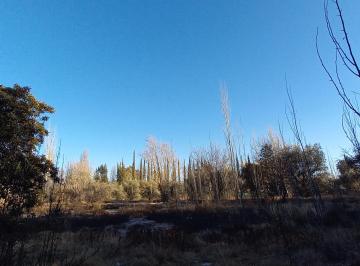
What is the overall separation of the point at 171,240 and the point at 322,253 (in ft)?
14.4

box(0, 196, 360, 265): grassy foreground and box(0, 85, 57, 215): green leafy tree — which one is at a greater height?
box(0, 85, 57, 215): green leafy tree

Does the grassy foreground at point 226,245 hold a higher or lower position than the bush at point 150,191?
lower

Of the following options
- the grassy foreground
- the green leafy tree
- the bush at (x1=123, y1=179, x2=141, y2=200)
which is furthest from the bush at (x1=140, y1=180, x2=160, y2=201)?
the grassy foreground

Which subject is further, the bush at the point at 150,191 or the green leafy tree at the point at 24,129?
the bush at the point at 150,191

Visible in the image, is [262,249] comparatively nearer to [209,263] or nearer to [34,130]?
[209,263]

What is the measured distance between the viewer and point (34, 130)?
1296cm

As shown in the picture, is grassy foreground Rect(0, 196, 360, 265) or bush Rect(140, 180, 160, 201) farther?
bush Rect(140, 180, 160, 201)

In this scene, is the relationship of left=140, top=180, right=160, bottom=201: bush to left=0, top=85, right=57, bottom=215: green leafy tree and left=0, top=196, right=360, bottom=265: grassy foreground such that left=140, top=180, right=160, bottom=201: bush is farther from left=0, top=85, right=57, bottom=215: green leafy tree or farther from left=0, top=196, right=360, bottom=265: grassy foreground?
A: left=0, top=196, right=360, bottom=265: grassy foreground

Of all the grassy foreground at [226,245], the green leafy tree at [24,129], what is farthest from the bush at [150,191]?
the grassy foreground at [226,245]

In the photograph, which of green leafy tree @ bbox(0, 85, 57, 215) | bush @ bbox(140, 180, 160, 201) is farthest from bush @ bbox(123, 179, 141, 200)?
green leafy tree @ bbox(0, 85, 57, 215)

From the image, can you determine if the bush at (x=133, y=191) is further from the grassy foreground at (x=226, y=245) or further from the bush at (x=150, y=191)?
the grassy foreground at (x=226, y=245)

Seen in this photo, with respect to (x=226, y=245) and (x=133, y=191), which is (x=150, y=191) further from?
(x=226, y=245)

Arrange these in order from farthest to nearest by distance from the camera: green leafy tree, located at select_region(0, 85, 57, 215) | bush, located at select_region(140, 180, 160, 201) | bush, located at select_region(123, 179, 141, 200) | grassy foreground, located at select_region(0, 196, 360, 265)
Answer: bush, located at select_region(123, 179, 141, 200) < bush, located at select_region(140, 180, 160, 201) < green leafy tree, located at select_region(0, 85, 57, 215) < grassy foreground, located at select_region(0, 196, 360, 265)

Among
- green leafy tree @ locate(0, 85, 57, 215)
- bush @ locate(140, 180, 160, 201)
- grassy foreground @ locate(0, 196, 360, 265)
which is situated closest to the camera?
grassy foreground @ locate(0, 196, 360, 265)
